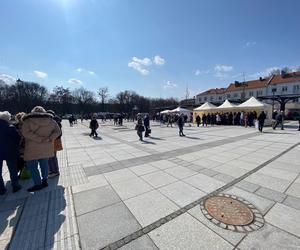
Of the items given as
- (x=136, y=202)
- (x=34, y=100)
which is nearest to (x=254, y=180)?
(x=136, y=202)

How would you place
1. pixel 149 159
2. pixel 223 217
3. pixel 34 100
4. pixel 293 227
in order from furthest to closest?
pixel 34 100 < pixel 149 159 < pixel 223 217 < pixel 293 227

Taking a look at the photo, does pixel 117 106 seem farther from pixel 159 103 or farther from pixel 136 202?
pixel 136 202

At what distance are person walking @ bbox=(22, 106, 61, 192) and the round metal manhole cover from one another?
3559mm

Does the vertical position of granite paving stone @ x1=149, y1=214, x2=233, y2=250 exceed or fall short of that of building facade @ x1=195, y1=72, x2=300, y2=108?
it falls short

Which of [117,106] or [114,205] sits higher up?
[117,106]

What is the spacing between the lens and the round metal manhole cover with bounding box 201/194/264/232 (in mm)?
2496

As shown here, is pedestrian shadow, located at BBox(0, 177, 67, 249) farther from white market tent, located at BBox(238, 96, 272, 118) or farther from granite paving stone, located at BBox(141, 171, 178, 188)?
white market tent, located at BBox(238, 96, 272, 118)

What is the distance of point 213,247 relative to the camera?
2092 mm

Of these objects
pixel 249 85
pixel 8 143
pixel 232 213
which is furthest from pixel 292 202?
pixel 249 85

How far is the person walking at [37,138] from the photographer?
11.5 ft

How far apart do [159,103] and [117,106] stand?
18.9m

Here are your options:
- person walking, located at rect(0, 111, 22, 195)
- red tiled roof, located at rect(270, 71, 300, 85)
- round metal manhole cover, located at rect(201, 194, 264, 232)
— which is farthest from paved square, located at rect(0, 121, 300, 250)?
red tiled roof, located at rect(270, 71, 300, 85)

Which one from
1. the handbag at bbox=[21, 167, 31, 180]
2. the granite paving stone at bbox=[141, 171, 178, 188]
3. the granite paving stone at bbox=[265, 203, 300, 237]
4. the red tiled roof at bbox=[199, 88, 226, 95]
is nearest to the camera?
the granite paving stone at bbox=[265, 203, 300, 237]

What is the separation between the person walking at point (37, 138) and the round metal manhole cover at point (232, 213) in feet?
11.7
